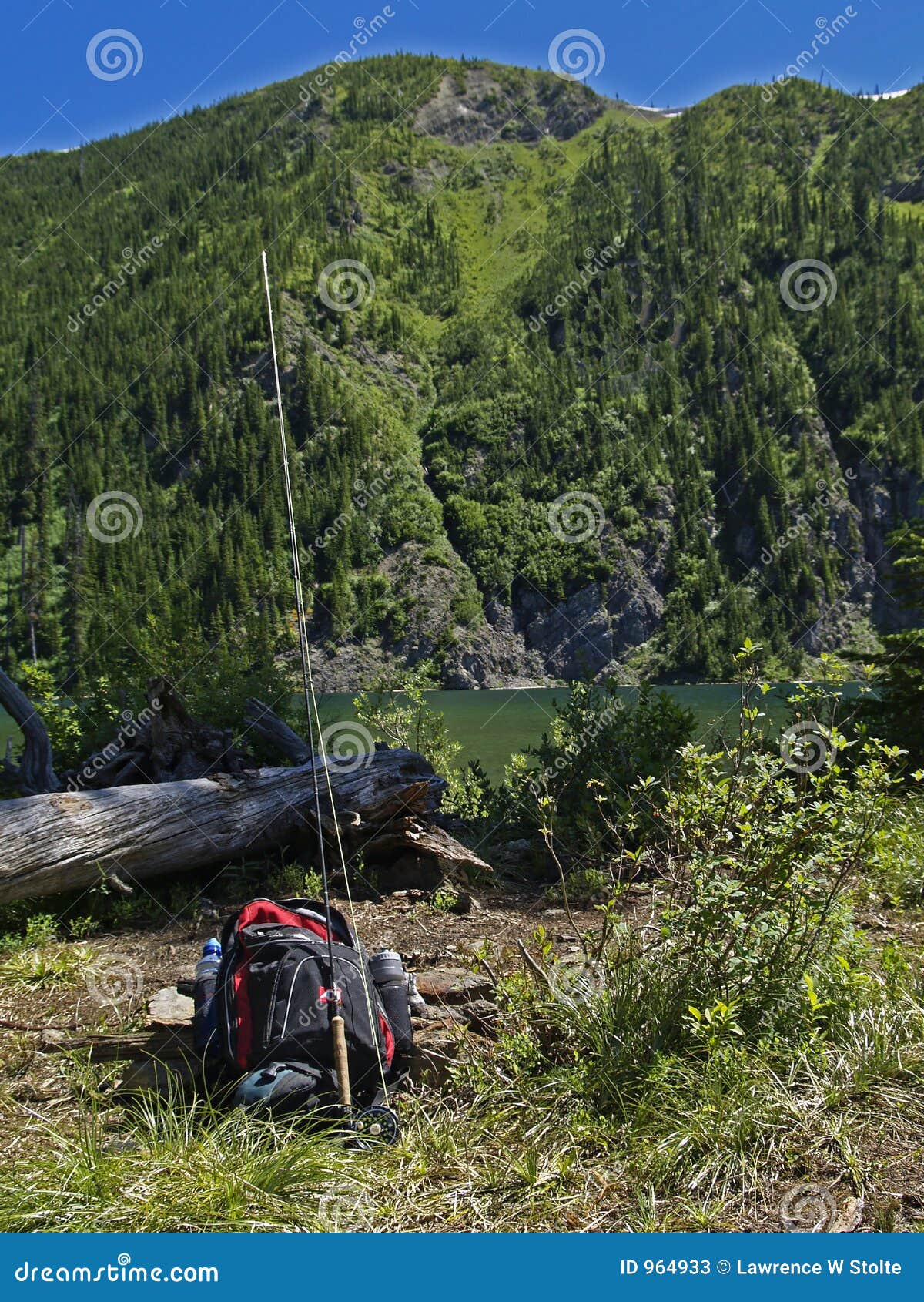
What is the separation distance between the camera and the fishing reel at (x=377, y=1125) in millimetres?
3113

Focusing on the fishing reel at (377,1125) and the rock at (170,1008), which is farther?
the rock at (170,1008)

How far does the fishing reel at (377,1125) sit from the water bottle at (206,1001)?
697mm

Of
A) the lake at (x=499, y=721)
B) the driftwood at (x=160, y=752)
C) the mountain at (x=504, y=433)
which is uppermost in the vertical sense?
the mountain at (x=504, y=433)

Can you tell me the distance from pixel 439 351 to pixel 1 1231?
200 m

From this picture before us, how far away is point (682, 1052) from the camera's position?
340cm

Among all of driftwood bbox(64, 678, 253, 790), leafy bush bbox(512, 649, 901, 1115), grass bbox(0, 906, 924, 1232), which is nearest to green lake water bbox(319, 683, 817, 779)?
driftwood bbox(64, 678, 253, 790)

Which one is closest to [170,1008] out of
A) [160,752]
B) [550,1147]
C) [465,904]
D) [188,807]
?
[550,1147]

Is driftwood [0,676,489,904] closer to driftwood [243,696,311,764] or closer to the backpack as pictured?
driftwood [243,696,311,764]

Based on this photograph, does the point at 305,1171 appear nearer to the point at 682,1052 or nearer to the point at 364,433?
the point at 682,1052

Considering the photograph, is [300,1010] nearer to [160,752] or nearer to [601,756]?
[160,752]

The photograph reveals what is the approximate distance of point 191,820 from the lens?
242 inches

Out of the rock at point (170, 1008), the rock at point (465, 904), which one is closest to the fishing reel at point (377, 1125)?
the rock at point (170, 1008)

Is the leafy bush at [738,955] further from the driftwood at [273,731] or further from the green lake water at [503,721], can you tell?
the driftwood at [273,731]

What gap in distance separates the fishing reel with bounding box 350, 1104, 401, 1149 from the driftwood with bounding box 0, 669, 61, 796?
4761 mm
